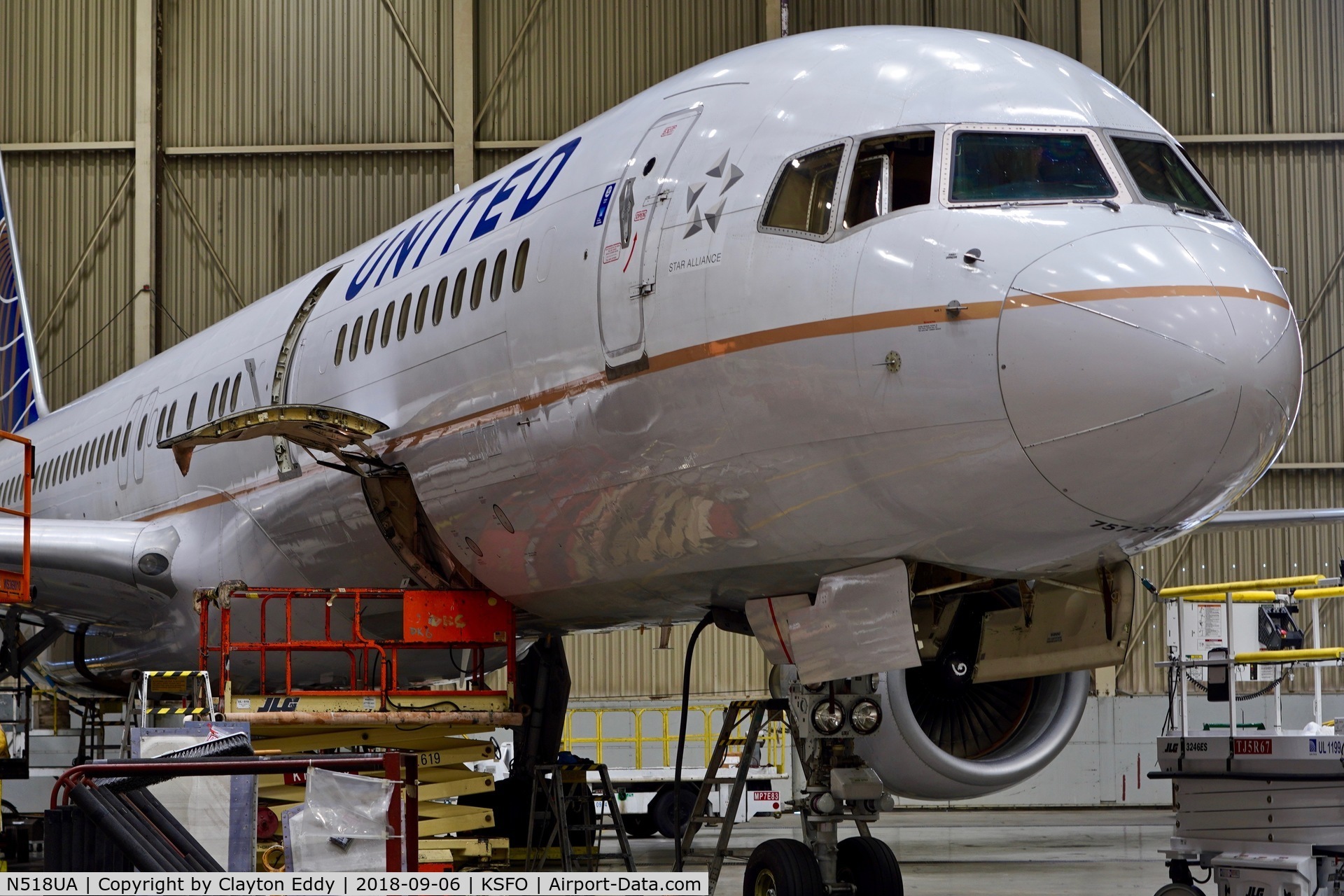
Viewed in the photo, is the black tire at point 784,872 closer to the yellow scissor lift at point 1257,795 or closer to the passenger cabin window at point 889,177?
the yellow scissor lift at point 1257,795

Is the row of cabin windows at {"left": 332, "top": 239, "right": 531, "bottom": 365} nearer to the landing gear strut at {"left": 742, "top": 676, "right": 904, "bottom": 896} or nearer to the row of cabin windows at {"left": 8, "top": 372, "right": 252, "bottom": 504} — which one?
the row of cabin windows at {"left": 8, "top": 372, "right": 252, "bottom": 504}

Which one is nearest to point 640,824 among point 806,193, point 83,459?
point 83,459

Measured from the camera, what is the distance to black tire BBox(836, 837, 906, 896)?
646 cm

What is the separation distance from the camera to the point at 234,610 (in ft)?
30.4

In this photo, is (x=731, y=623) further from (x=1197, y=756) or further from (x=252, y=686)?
(x=252, y=686)

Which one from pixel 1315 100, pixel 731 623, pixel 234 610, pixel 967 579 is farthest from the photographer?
pixel 1315 100

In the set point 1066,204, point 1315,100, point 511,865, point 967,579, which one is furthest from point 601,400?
point 1315,100

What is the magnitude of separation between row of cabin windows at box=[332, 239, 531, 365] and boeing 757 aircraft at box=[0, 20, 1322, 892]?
0.02 metres

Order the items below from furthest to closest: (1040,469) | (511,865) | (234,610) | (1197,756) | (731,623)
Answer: (511,865)
(234,610)
(1197,756)
(731,623)
(1040,469)

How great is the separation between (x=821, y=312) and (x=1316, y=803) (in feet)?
12.8

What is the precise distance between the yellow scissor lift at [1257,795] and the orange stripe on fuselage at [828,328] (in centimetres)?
229

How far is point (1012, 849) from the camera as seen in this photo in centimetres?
1373

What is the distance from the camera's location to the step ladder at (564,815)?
9.40 m

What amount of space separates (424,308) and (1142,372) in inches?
157
